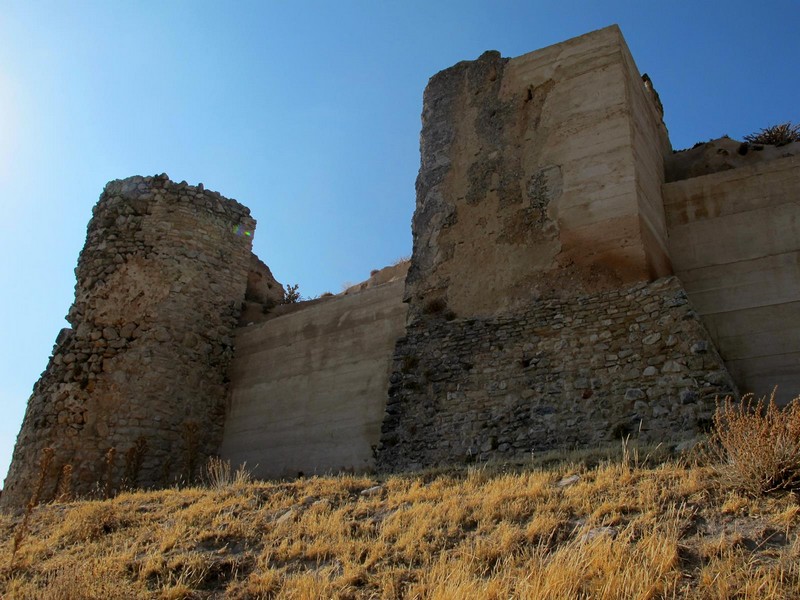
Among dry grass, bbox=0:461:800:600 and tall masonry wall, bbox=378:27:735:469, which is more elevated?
tall masonry wall, bbox=378:27:735:469

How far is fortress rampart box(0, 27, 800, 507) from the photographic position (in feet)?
28.9

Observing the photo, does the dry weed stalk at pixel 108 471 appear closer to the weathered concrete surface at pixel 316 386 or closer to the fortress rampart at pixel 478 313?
the fortress rampart at pixel 478 313

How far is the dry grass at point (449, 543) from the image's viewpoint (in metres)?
4.26

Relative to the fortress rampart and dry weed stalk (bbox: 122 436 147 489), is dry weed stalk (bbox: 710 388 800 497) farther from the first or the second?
dry weed stalk (bbox: 122 436 147 489)

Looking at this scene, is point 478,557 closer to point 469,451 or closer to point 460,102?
point 469,451

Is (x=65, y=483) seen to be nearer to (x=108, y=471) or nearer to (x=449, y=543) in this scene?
(x=108, y=471)

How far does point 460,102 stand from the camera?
468 inches

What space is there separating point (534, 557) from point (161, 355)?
9.44 metres

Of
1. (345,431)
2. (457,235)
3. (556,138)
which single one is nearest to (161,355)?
(345,431)

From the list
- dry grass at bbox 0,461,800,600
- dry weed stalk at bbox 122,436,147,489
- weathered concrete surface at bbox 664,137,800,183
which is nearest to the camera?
dry grass at bbox 0,461,800,600

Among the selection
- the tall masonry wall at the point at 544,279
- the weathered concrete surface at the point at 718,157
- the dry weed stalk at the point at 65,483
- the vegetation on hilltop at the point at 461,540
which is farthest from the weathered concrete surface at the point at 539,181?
the dry weed stalk at the point at 65,483

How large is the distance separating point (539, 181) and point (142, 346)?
22.6 feet

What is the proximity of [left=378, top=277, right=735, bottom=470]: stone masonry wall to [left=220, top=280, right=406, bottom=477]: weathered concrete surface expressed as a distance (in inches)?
50.8

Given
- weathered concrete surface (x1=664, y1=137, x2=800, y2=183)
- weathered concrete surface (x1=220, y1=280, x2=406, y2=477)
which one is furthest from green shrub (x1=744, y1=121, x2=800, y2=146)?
weathered concrete surface (x1=220, y1=280, x2=406, y2=477)
